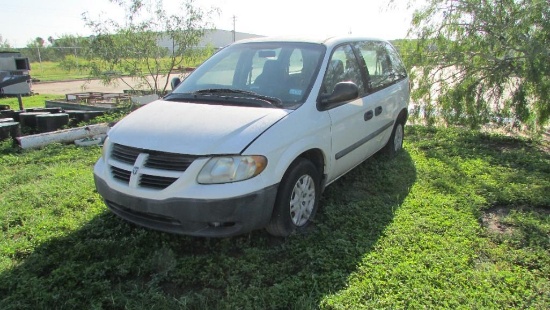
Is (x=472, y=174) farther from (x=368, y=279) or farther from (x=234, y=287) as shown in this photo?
(x=234, y=287)

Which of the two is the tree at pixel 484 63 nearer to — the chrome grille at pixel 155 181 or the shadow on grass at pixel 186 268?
the shadow on grass at pixel 186 268

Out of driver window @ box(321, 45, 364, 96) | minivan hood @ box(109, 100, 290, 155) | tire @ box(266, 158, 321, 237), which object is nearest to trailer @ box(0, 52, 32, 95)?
minivan hood @ box(109, 100, 290, 155)

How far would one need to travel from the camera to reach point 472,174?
5.20 meters

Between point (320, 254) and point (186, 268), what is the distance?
1062 mm

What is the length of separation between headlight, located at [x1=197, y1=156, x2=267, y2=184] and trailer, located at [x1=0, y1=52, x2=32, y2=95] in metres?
8.05

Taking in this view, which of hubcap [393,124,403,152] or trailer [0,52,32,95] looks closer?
hubcap [393,124,403,152]

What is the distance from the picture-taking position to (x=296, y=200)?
136 inches

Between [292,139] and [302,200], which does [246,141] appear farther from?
[302,200]

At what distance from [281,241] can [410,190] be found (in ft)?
6.48

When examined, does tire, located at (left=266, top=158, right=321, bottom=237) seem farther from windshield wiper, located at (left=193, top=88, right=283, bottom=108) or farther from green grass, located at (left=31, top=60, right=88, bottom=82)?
green grass, located at (left=31, top=60, right=88, bottom=82)

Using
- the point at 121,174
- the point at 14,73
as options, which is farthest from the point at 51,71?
the point at 121,174

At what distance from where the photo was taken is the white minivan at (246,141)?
2.90m

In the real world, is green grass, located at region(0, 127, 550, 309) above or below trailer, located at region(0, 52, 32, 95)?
below

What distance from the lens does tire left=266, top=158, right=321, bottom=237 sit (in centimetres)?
322
